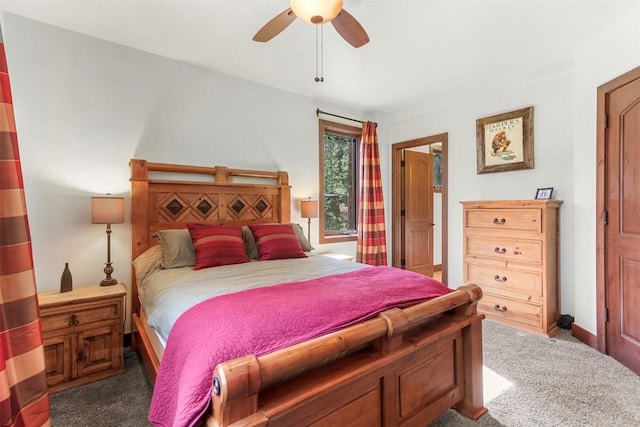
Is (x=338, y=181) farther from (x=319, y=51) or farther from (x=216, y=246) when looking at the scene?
(x=216, y=246)

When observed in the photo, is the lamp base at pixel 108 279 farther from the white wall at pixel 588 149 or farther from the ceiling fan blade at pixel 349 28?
the white wall at pixel 588 149

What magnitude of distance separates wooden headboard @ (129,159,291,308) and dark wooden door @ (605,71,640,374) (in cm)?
298

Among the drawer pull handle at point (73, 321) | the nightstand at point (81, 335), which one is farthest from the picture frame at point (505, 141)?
the drawer pull handle at point (73, 321)

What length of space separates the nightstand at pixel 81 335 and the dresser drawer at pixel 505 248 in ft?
11.1

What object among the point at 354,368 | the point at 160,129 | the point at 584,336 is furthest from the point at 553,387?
the point at 160,129

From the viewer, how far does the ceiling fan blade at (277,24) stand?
190 cm

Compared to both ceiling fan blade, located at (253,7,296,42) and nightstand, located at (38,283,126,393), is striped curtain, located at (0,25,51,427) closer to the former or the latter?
nightstand, located at (38,283,126,393)

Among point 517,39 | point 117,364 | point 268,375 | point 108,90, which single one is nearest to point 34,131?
point 108,90

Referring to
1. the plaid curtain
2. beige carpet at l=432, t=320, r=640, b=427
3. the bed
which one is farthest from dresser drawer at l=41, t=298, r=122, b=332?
the plaid curtain

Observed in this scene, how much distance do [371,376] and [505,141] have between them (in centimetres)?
327

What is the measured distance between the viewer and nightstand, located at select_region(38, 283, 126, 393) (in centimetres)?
204

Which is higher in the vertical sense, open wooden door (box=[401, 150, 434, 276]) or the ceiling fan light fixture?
the ceiling fan light fixture

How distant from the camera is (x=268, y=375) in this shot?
980 mm

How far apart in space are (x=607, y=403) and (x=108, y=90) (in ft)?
14.2
